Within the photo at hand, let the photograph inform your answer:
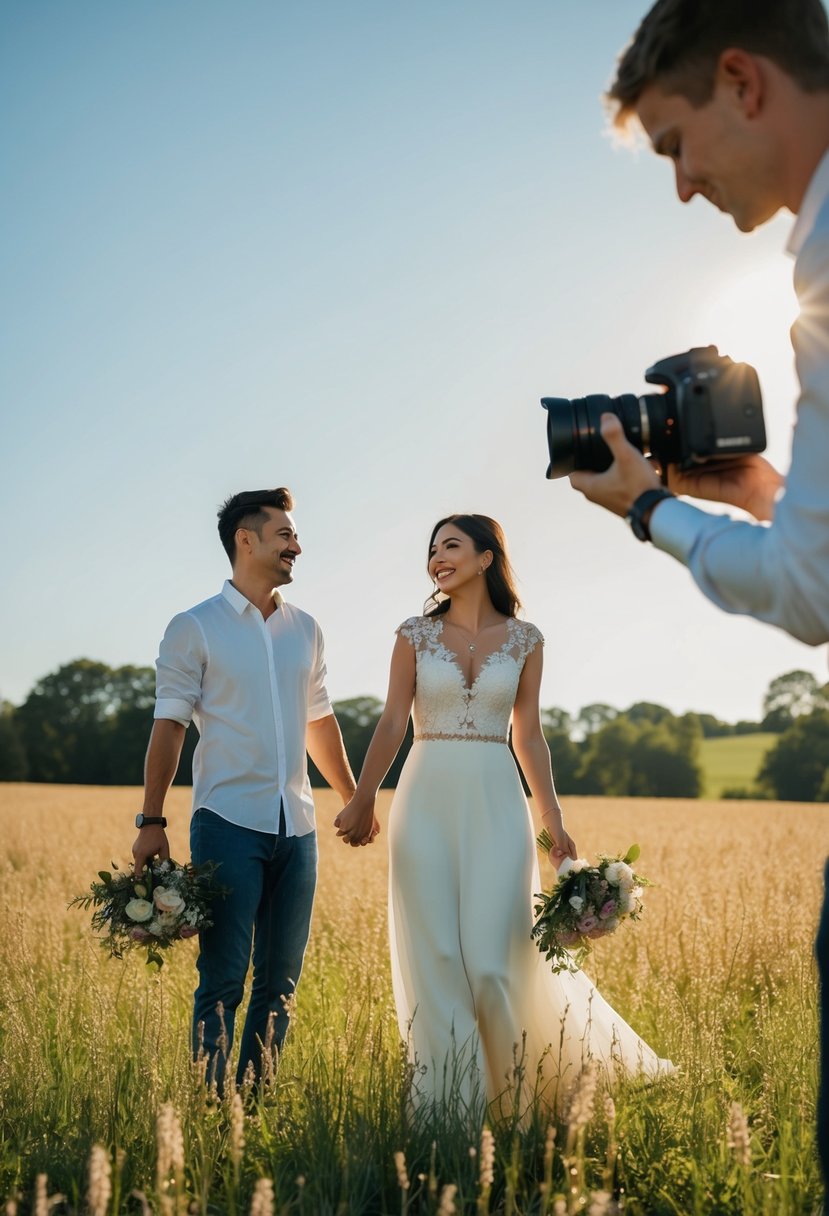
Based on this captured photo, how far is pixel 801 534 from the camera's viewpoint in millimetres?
1625

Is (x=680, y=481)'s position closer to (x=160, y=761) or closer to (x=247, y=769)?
(x=247, y=769)

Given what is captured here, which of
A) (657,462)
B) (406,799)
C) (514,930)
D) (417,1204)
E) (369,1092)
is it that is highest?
(657,462)

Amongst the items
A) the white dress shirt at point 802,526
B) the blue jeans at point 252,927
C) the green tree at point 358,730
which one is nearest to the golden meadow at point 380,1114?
the blue jeans at point 252,927

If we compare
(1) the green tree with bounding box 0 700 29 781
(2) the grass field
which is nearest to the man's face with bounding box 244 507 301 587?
(1) the green tree with bounding box 0 700 29 781

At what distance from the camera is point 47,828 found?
17.4 meters

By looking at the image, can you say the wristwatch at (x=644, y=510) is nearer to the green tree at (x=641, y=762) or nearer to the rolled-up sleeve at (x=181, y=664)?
the rolled-up sleeve at (x=181, y=664)

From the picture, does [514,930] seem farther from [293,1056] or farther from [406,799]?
[293,1056]

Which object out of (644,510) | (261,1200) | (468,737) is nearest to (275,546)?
(468,737)

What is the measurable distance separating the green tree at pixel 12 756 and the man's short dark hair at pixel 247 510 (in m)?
54.2

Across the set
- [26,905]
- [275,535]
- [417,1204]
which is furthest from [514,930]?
[26,905]

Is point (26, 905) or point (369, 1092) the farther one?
point (26, 905)

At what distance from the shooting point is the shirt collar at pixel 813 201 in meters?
1.70

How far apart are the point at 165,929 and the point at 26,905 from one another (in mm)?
4725

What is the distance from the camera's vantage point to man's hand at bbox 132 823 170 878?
15.2 feet
